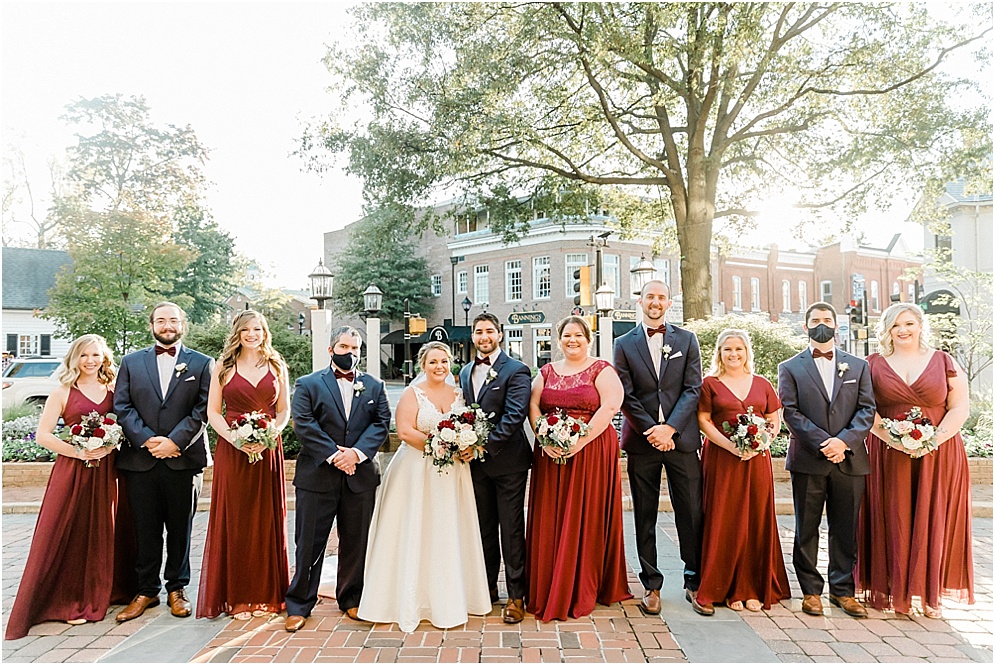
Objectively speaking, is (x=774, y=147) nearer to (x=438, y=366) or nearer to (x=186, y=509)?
(x=438, y=366)

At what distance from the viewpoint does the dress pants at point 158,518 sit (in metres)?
4.94

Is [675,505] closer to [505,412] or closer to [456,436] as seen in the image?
[505,412]

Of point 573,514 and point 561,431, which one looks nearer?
point 561,431

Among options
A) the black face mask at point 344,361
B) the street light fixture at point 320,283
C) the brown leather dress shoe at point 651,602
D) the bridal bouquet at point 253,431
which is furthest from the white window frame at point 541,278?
the bridal bouquet at point 253,431

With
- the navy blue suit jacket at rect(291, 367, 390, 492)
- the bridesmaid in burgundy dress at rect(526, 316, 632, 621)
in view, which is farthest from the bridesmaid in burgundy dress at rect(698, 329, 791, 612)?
the navy blue suit jacket at rect(291, 367, 390, 492)

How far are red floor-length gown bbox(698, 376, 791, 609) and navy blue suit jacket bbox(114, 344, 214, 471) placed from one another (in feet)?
12.9

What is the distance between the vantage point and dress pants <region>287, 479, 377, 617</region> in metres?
4.79

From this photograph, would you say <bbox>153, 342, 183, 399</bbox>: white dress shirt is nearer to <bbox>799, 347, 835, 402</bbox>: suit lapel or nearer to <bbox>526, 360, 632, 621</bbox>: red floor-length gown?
<bbox>526, 360, 632, 621</bbox>: red floor-length gown

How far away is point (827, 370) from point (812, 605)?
175 centimetres

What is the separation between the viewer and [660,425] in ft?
16.4

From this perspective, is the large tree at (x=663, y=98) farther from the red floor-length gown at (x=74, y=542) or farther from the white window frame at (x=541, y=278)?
the white window frame at (x=541, y=278)

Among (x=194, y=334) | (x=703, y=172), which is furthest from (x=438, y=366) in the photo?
(x=703, y=172)

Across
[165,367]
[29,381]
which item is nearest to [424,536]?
[165,367]

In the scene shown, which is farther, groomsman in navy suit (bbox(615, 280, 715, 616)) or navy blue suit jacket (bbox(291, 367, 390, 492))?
groomsman in navy suit (bbox(615, 280, 715, 616))
